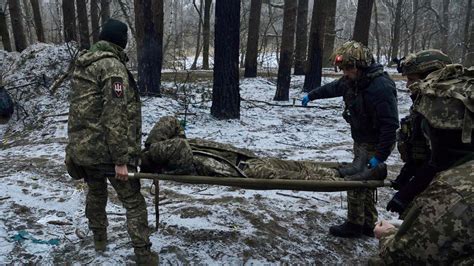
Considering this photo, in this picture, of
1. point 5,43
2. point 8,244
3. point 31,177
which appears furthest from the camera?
point 5,43

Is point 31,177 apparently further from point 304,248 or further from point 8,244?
point 304,248

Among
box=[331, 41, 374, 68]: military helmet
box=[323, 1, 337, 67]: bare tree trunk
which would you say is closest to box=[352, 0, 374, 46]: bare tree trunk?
box=[323, 1, 337, 67]: bare tree trunk

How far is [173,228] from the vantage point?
4203mm

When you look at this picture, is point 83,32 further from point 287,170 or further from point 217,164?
point 287,170

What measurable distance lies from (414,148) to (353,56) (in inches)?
59.0

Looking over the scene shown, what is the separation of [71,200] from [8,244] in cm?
108

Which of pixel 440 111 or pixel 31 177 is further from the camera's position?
pixel 31 177

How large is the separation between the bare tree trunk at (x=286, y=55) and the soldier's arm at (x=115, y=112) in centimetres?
823

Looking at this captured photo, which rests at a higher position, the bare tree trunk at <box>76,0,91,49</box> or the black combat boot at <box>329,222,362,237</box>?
the bare tree trunk at <box>76,0,91,49</box>

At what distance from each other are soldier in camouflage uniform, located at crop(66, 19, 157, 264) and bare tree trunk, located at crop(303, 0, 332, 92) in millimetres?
9183

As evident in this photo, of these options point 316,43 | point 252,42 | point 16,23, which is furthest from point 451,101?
point 16,23

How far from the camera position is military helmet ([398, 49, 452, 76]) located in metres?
2.70

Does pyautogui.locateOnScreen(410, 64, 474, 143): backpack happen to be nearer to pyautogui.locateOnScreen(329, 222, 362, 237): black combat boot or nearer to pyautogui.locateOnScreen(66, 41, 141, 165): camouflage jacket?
pyautogui.locateOnScreen(66, 41, 141, 165): camouflage jacket

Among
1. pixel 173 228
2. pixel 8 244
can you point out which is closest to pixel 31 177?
pixel 8 244
